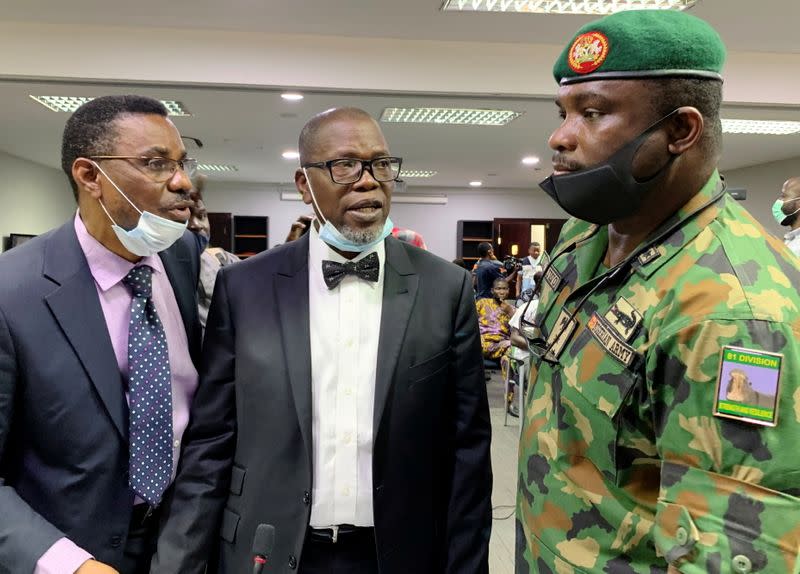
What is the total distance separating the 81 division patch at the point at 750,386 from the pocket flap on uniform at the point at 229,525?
3.55 ft

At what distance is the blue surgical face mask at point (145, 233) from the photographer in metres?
1.35

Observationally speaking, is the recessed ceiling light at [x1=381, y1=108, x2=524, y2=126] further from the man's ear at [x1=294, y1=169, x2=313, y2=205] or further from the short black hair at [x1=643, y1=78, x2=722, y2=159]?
the short black hair at [x1=643, y1=78, x2=722, y2=159]

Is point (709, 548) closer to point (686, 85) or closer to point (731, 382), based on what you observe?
point (731, 382)

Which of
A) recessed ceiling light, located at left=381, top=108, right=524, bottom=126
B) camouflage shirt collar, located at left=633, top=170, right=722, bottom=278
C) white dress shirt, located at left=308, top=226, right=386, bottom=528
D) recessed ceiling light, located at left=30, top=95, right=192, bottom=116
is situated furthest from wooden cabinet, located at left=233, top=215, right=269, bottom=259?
camouflage shirt collar, located at left=633, top=170, right=722, bottom=278

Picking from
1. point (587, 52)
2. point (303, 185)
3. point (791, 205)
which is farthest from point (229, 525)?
point (791, 205)

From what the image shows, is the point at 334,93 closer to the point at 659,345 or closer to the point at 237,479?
the point at 237,479

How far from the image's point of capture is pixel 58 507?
1.20 m

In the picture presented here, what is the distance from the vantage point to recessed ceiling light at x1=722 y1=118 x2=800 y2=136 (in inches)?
262

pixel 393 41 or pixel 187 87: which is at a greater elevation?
pixel 393 41

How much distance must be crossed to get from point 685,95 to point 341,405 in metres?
0.96

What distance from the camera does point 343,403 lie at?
1321mm

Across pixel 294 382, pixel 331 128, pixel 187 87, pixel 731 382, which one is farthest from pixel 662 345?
pixel 187 87

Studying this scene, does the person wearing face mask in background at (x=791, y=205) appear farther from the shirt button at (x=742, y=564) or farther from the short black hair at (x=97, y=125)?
the short black hair at (x=97, y=125)

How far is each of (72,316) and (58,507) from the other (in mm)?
424
